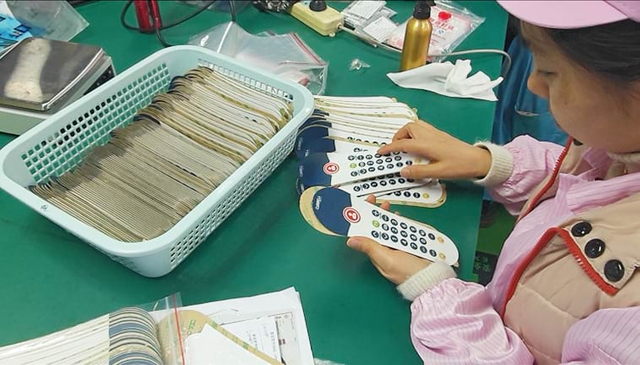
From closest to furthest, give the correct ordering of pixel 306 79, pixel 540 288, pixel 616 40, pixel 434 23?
pixel 616 40 < pixel 540 288 < pixel 306 79 < pixel 434 23

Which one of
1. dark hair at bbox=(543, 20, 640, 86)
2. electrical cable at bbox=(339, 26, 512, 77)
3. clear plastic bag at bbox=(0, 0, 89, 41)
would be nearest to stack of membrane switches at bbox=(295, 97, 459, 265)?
electrical cable at bbox=(339, 26, 512, 77)

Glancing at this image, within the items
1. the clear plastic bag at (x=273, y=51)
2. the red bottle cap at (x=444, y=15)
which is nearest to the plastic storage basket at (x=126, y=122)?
the clear plastic bag at (x=273, y=51)

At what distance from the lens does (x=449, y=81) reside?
1081mm

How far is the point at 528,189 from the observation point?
0.90 m

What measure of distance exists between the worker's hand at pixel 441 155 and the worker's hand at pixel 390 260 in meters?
0.16

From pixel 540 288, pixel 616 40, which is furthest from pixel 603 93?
pixel 540 288

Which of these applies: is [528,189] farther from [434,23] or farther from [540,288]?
[434,23]

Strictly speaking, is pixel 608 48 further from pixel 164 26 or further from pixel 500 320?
pixel 164 26

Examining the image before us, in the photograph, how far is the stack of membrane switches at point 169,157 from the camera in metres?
0.73

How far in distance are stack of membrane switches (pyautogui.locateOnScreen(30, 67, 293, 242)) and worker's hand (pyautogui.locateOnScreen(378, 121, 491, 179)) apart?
195 millimetres

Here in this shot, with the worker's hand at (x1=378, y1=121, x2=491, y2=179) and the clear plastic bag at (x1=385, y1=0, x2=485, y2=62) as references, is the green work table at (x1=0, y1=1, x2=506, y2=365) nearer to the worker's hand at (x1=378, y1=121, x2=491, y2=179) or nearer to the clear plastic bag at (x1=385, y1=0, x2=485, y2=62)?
the worker's hand at (x1=378, y1=121, x2=491, y2=179)

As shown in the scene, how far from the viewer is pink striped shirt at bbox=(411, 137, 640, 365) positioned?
0.52 meters

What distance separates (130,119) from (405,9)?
704 mm

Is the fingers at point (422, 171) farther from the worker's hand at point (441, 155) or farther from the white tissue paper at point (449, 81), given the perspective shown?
the white tissue paper at point (449, 81)
